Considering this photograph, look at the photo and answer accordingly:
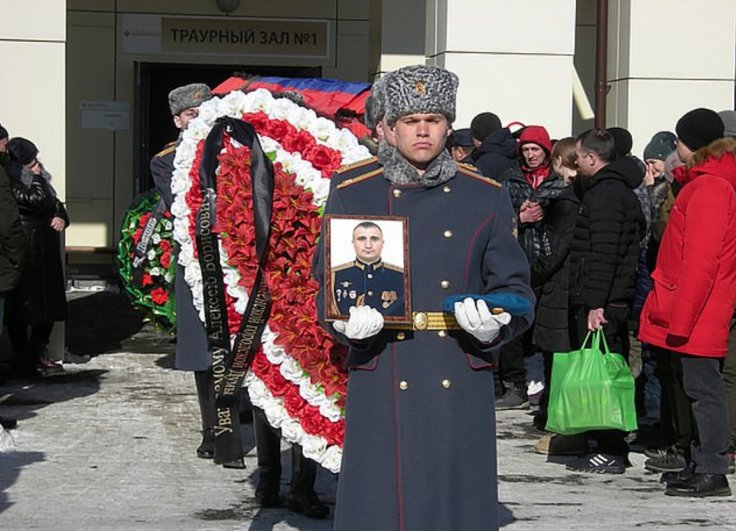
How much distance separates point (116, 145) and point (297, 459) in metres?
11.6

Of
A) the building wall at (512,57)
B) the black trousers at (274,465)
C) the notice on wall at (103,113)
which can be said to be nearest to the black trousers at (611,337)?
the black trousers at (274,465)

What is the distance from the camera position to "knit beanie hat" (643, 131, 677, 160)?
10.3 meters

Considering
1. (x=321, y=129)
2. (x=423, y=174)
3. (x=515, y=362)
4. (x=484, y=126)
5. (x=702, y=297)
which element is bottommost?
(x=515, y=362)

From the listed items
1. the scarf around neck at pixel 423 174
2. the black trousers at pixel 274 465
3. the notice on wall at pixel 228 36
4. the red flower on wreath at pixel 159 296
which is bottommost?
the black trousers at pixel 274 465

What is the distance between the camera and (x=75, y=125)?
59.1ft

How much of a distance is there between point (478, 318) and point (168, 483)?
359cm

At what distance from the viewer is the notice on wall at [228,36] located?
18047 millimetres

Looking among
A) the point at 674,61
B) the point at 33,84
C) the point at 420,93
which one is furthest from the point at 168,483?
the point at 674,61

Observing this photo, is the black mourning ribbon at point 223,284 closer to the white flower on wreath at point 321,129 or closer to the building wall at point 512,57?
the white flower on wreath at point 321,129

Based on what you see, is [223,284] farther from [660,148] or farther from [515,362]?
[660,148]

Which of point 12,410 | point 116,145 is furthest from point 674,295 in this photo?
point 116,145

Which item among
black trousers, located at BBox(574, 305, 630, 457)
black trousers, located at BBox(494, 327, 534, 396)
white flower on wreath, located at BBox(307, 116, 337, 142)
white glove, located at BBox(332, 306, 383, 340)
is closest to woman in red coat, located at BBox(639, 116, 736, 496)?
black trousers, located at BBox(574, 305, 630, 457)

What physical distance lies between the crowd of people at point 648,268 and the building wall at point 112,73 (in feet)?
27.7

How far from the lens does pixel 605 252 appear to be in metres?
8.33
